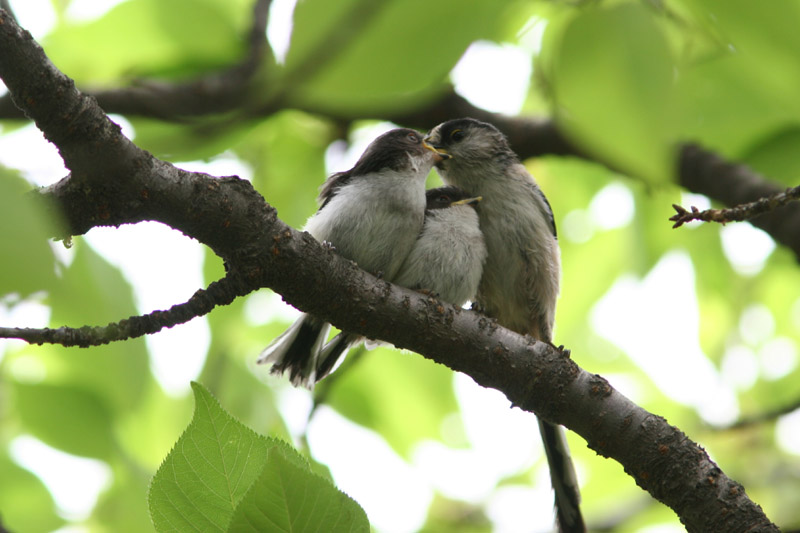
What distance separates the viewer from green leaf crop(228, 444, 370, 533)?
6.04 feet

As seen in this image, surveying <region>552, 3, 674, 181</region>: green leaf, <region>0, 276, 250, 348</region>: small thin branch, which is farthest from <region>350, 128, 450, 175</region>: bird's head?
<region>552, 3, 674, 181</region>: green leaf

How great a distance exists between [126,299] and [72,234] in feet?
1.99

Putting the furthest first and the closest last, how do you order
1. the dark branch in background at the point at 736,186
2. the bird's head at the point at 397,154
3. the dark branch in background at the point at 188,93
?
the dark branch in background at the point at 736,186, the bird's head at the point at 397,154, the dark branch in background at the point at 188,93

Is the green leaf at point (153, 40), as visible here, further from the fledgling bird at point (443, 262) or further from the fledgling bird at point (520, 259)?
the fledgling bird at point (520, 259)

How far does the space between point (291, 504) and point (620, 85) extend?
123 cm

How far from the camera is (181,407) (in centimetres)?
586

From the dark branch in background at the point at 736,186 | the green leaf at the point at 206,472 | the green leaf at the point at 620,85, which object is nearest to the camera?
the green leaf at the point at 620,85

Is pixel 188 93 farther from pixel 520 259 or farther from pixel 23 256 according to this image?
pixel 23 256

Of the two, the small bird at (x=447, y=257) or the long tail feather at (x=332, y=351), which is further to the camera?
the long tail feather at (x=332, y=351)

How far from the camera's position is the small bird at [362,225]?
162 inches

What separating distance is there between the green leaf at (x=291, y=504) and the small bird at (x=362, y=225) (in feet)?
7.32

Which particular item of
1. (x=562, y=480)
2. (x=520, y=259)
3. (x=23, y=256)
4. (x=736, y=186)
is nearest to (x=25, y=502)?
(x=562, y=480)

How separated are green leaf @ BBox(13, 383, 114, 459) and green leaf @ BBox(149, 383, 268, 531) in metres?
2.05

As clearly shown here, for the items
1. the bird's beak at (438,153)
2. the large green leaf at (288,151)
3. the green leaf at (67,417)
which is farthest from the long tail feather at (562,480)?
the green leaf at (67,417)
